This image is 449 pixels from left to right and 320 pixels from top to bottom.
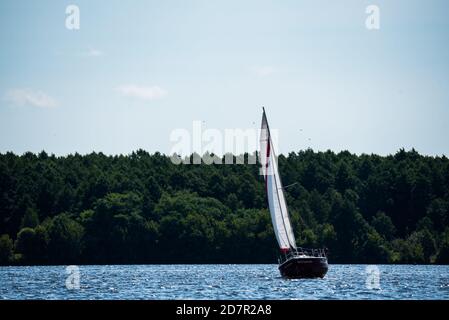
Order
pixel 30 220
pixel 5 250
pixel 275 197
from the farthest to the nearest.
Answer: pixel 30 220 < pixel 5 250 < pixel 275 197

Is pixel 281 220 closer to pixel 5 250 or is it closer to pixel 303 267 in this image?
pixel 303 267

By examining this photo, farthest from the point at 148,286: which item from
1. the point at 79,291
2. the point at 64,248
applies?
the point at 64,248

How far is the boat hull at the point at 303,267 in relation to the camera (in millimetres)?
88750

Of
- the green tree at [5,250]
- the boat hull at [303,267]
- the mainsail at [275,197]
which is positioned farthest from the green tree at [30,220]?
the boat hull at [303,267]

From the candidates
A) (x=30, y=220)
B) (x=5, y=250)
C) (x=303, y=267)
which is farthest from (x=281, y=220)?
(x=30, y=220)

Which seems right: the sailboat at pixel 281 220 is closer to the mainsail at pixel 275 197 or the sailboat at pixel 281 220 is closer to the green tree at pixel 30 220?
the mainsail at pixel 275 197

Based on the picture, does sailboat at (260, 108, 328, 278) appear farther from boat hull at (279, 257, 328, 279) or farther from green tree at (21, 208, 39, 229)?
green tree at (21, 208, 39, 229)

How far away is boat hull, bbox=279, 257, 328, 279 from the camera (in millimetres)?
88750

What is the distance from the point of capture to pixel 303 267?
8900 cm

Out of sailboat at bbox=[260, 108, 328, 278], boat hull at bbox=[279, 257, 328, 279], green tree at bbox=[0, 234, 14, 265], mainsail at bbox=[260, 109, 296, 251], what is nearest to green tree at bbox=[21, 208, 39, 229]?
green tree at bbox=[0, 234, 14, 265]

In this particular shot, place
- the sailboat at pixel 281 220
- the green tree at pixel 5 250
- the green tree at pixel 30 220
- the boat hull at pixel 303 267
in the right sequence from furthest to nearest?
the green tree at pixel 30 220
the green tree at pixel 5 250
the sailboat at pixel 281 220
the boat hull at pixel 303 267

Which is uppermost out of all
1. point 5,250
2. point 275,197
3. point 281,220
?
point 275,197

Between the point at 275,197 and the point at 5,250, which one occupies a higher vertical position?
the point at 275,197
